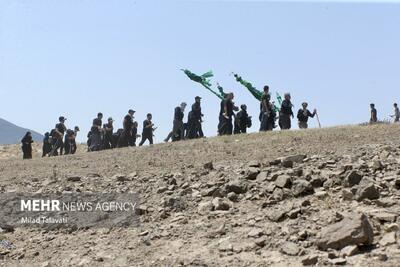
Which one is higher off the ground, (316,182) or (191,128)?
(191,128)

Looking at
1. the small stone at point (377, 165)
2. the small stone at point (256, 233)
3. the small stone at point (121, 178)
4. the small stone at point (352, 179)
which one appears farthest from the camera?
the small stone at point (121, 178)

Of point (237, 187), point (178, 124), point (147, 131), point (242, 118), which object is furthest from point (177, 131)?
point (237, 187)

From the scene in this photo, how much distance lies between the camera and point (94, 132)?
18.7 m

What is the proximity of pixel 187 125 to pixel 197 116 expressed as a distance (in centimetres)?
49

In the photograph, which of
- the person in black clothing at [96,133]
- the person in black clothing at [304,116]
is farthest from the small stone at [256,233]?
the person in black clothing at [96,133]

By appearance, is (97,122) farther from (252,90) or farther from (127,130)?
(252,90)

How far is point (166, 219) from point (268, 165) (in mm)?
2078

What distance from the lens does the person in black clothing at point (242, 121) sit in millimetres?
17203

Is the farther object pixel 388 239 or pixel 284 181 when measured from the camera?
pixel 284 181

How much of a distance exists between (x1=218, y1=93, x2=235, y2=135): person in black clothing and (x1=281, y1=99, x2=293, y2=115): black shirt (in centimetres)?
147

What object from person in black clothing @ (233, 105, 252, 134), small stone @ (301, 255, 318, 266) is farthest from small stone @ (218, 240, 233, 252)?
person in black clothing @ (233, 105, 252, 134)

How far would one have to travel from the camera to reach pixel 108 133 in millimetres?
19578

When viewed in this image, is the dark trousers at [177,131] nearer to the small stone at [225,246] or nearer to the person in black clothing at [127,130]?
the person in black clothing at [127,130]

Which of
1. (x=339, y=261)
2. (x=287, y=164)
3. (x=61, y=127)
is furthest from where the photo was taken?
(x=61, y=127)
